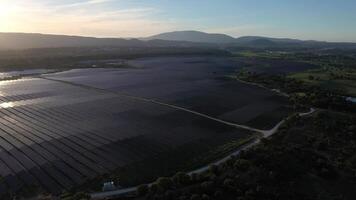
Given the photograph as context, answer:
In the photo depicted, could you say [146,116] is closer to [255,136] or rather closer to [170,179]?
[255,136]

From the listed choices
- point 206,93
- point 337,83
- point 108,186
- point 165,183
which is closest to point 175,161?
point 165,183

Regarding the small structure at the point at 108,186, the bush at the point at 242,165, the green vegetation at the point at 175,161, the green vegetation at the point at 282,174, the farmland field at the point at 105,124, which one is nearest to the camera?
the green vegetation at the point at 282,174

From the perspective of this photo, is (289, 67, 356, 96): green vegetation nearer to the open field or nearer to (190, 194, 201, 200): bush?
the open field

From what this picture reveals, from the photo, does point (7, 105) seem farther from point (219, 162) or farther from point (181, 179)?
point (181, 179)

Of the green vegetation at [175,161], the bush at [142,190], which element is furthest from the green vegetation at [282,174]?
the green vegetation at [175,161]

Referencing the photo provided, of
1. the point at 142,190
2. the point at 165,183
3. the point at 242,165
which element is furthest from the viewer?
the point at 242,165

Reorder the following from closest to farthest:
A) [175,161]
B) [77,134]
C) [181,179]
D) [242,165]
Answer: [181,179]
[242,165]
[175,161]
[77,134]

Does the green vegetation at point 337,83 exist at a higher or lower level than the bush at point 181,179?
higher

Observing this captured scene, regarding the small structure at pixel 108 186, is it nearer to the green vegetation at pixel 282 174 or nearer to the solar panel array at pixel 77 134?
the solar panel array at pixel 77 134
